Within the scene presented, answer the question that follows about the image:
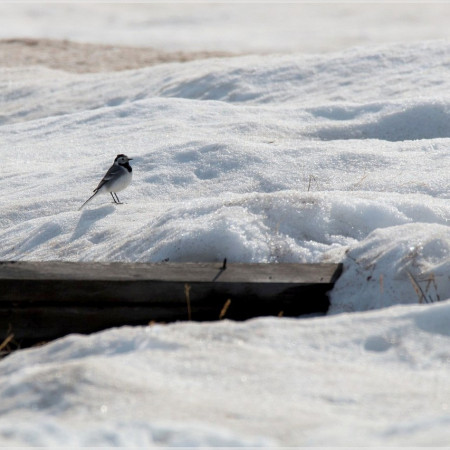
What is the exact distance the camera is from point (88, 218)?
22.2 ft

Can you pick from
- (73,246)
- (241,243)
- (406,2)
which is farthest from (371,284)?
(406,2)

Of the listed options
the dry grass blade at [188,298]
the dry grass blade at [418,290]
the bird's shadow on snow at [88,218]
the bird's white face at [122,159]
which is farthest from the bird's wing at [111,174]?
the dry grass blade at [418,290]

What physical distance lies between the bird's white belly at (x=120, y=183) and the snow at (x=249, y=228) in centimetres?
17

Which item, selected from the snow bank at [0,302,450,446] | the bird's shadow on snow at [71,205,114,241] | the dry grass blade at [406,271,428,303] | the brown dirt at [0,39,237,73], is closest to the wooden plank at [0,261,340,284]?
the dry grass blade at [406,271,428,303]

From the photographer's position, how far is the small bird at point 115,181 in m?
7.21

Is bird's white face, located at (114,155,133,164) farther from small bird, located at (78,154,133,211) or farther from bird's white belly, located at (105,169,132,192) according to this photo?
bird's white belly, located at (105,169,132,192)

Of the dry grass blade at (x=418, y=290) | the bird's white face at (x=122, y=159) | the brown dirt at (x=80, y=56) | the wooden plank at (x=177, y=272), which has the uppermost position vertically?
the brown dirt at (x=80, y=56)

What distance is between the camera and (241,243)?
495 cm

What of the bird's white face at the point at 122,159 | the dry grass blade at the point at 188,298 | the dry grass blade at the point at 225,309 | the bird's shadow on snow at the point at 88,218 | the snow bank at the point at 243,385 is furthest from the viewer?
the bird's white face at the point at 122,159

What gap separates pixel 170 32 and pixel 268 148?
2131 centimetres

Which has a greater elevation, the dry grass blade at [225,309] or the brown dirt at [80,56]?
the brown dirt at [80,56]

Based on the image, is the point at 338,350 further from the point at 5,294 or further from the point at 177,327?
the point at 5,294

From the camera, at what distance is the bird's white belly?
7.20 meters

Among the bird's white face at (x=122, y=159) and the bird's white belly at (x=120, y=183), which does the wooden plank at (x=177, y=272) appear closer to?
the bird's white belly at (x=120, y=183)
